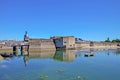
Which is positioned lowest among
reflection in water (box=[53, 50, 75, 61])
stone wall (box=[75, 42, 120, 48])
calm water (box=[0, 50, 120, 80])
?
calm water (box=[0, 50, 120, 80])

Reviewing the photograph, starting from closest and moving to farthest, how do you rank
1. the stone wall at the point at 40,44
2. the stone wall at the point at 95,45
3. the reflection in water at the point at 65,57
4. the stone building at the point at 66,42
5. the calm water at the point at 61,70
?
the calm water at the point at 61,70
the reflection in water at the point at 65,57
the stone wall at the point at 40,44
the stone building at the point at 66,42
the stone wall at the point at 95,45

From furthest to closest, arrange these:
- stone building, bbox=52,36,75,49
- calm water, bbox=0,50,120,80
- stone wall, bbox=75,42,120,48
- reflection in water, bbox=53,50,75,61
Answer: stone wall, bbox=75,42,120,48 → stone building, bbox=52,36,75,49 → reflection in water, bbox=53,50,75,61 → calm water, bbox=0,50,120,80

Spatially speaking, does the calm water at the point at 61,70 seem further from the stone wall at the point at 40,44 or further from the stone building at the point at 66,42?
the stone building at the point at 66,42

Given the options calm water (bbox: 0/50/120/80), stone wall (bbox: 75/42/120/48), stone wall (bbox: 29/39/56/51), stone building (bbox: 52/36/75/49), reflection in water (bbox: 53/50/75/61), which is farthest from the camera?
stone wall (bbox: 75/42/120/48)

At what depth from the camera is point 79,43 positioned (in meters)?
90.1

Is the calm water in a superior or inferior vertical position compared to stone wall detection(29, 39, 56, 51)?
inferior

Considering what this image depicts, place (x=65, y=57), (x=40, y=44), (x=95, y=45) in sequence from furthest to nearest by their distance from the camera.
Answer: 1. (x=95, y=45)
2. (x=40, y=44)
3. (x=65, y=57)

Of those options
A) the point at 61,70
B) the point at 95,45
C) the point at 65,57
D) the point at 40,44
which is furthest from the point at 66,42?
the point at 61,70

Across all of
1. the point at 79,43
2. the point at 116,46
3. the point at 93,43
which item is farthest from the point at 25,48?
the point at 116,46

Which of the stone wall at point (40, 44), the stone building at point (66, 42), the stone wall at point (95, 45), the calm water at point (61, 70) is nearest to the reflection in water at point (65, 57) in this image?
the calm water at point (61, 70)

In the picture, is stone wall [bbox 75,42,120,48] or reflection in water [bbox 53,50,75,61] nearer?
reflection in water [bbox 53,50,75,61]

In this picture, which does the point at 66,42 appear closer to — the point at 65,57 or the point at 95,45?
the point at 95,45

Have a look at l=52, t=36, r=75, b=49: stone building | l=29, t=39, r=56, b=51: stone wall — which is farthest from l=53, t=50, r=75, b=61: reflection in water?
l=29, t=39, r=56, b=51: stone wall

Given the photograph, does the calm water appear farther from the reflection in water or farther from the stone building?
the stone building
